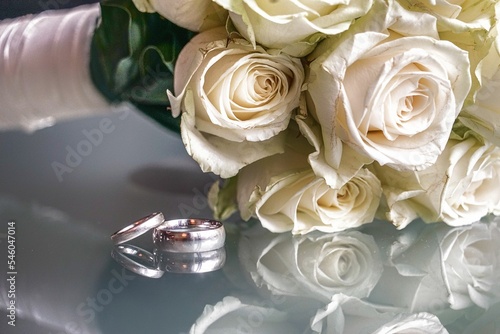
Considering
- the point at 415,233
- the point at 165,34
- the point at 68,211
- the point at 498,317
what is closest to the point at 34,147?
the point at 68,211

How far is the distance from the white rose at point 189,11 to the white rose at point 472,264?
0.26 meters

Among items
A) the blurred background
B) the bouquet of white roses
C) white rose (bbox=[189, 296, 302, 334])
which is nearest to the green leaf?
the bouquet of white roses

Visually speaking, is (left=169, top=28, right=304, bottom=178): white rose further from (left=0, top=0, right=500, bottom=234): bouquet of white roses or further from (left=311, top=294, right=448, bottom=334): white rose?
(left=311, top=294, right=448, bottom=334): white rose

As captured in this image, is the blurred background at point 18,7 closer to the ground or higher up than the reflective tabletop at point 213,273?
closer to the ground

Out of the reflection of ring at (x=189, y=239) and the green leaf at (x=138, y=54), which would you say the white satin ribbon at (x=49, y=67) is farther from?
the reflection of ring at (x=189, y=239)

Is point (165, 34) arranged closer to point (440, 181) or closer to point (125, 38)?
point (125, 38)

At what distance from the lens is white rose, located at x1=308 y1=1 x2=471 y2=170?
0.51m

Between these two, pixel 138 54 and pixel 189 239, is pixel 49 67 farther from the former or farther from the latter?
pixel 189 239

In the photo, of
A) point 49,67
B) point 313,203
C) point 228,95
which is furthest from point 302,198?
point 49,67

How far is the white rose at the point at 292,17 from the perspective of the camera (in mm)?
500

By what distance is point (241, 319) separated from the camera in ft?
1.52

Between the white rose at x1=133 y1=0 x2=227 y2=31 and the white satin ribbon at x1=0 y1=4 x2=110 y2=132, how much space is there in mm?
148

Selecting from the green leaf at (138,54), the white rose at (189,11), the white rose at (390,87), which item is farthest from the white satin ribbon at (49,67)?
the white rose at (390,87)

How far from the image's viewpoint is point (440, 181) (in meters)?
0.60
